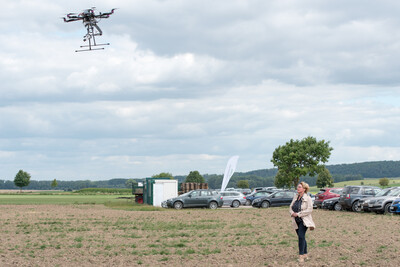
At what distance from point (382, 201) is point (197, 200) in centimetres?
1282

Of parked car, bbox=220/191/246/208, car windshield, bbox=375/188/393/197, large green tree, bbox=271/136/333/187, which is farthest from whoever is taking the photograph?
large green tree, bbox=271/136/333/187

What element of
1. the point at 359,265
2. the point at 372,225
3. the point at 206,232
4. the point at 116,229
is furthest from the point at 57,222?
the point at 359,265

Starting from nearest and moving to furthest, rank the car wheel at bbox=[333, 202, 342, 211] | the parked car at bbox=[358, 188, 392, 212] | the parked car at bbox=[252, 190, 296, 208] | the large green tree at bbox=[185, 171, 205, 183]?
the parked car at bbox=[358, 188, 392, 212] < the car wheel at bbox=[333, 202, 342, 211] < the parked car at bbox=[252, 190, 296, 208] < the large green tree at bbox=[185, 171, 205, 183]

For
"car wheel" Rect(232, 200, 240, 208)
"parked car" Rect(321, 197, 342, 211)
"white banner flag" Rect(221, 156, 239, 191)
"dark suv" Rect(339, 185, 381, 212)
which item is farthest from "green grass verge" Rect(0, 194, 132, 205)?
"dark suv" Rect(339, 185, 381, 212)

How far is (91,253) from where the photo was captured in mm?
14312

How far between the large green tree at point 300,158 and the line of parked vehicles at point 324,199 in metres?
33.3

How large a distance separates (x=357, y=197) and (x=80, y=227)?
16689mm

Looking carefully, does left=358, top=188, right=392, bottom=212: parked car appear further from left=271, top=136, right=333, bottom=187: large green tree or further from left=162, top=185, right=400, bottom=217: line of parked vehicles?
left=271, top=136, right=333, bottom=187: large green tree

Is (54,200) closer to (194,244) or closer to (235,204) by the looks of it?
(235,204)

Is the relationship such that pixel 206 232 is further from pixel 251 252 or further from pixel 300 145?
pixel 300 145

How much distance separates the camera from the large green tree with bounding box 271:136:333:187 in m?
74.6

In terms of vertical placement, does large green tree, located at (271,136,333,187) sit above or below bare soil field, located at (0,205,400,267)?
above

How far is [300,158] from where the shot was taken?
2958 inches

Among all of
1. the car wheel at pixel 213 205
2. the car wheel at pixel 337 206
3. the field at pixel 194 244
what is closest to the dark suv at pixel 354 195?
the car wheel at pixel 337 206
